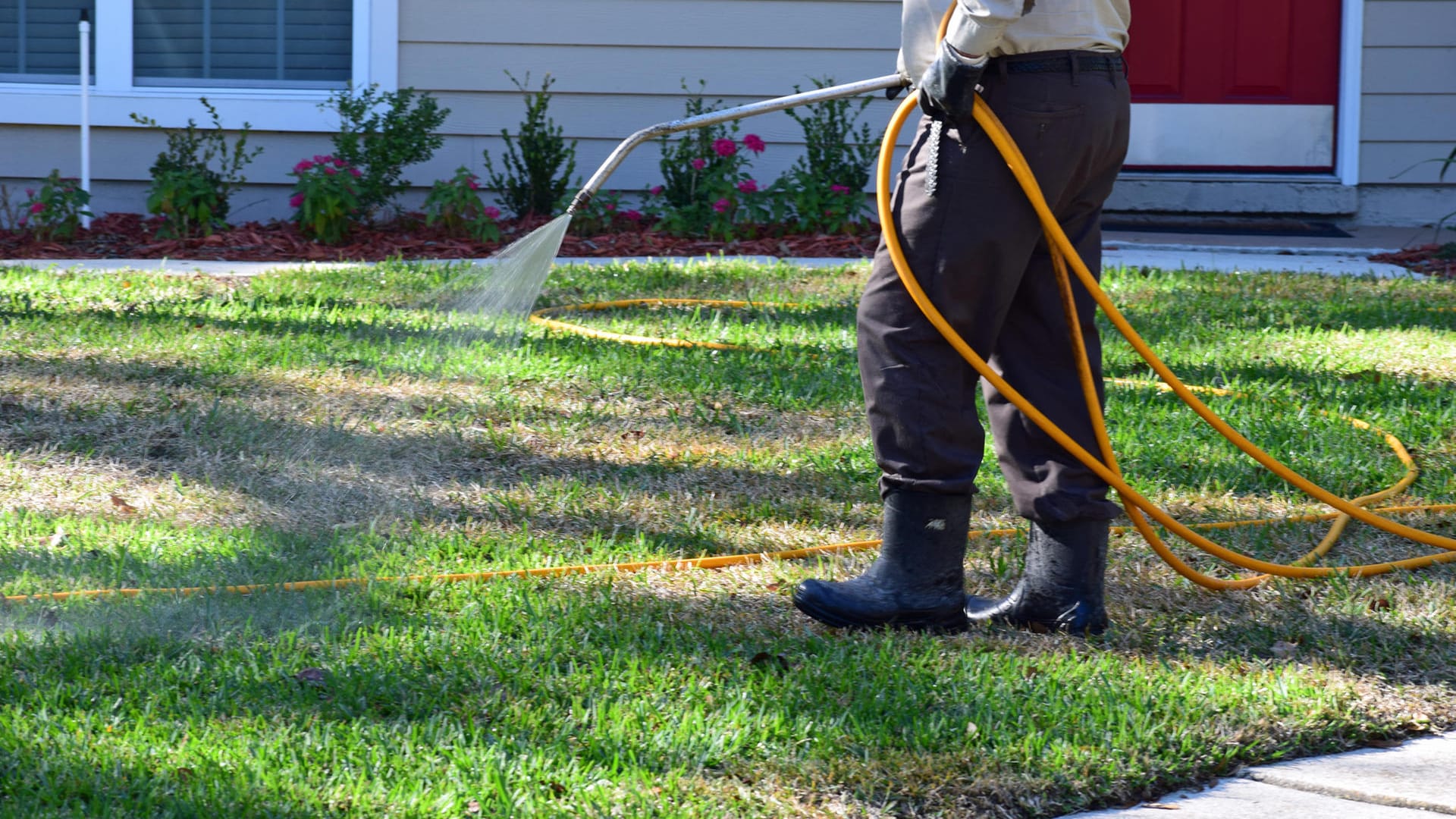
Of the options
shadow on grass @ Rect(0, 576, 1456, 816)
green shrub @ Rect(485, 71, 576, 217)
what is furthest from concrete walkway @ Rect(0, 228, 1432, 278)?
shadow on grass @ Rect(0, 576, 1456, 816)

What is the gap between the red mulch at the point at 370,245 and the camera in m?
7.29

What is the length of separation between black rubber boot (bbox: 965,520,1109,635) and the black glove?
77 cm

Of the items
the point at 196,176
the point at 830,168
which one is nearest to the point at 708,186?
the point at 830,168

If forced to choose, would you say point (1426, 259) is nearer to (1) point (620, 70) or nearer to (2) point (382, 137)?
(1) point (620, 70)

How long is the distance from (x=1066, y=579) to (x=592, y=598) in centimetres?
87

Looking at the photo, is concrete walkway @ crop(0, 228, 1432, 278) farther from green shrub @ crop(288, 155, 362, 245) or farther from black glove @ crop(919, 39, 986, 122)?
black glove @ crop(919, 39, 986, 122)

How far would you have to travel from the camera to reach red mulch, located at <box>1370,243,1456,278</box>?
718cm

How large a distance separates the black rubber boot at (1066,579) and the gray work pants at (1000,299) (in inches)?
1.7

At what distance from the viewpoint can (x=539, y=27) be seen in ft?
26.8

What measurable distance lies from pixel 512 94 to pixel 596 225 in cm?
97

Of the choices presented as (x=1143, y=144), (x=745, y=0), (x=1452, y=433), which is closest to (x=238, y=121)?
(x=745, y=0)

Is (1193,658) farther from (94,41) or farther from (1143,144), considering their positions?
(94,41)

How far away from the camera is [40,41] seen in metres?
8.29

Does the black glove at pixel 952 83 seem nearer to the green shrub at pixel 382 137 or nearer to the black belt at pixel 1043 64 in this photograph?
the black belt at pixel 1043 64
